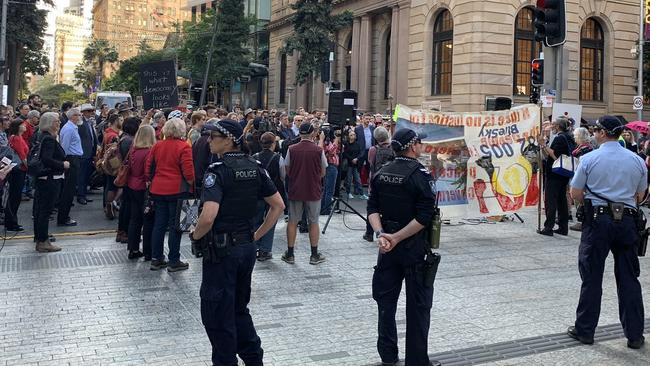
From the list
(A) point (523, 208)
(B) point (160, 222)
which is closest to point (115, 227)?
(B) point (160, 222)

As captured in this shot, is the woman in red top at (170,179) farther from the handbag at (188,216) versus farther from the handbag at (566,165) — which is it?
the handbag at (566,165)

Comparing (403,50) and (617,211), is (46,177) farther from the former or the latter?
(403,50)

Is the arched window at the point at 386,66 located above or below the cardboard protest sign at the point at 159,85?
above

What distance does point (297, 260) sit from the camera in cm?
907

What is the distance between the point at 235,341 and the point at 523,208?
8.43m

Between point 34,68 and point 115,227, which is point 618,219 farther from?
point 34,68

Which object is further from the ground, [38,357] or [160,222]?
[160,222]

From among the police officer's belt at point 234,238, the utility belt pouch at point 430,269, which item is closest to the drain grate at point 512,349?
the utility belt pouch at point 430,269

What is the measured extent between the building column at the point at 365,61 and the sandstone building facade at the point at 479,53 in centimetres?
6

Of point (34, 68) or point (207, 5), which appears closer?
point (34, 68)

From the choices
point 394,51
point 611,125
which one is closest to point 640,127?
point 611,125

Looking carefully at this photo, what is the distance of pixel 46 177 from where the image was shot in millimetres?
8867

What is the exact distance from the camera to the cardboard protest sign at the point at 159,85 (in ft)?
46.7

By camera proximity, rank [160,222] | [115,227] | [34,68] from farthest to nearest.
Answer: [34,68] < [115,227] < [160,222]
